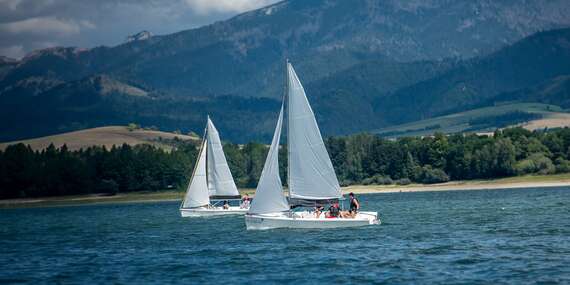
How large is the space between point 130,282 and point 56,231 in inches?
1993

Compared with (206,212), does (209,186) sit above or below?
above

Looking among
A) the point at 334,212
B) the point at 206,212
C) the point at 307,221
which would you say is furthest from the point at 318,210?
the point at 206,212

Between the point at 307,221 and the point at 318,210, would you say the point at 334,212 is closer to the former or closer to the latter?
the point at 318,210

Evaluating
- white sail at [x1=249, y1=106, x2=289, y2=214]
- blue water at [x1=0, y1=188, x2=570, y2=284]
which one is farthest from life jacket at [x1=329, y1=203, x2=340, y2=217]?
white sail at [x1=249, y1=106, x2=289, y2=214]

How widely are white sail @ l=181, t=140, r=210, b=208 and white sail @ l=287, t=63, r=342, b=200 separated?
129 feet

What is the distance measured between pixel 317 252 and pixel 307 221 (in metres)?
15.2

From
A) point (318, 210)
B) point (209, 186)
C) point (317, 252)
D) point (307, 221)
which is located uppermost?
point (209, 186)

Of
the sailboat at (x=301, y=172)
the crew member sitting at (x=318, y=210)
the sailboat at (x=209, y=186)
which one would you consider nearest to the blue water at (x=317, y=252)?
the sailboat at (x=301, y=172)

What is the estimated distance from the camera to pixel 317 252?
68.1 m

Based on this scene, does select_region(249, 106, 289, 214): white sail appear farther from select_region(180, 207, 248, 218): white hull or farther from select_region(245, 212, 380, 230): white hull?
select_region(180, 207, 248, 218): white hull

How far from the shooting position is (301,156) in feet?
271

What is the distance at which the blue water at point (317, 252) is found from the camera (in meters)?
57.1

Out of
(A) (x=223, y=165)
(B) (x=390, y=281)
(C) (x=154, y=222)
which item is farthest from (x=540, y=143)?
(B) (x=390, y=281)

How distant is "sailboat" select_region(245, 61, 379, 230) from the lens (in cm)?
8250
